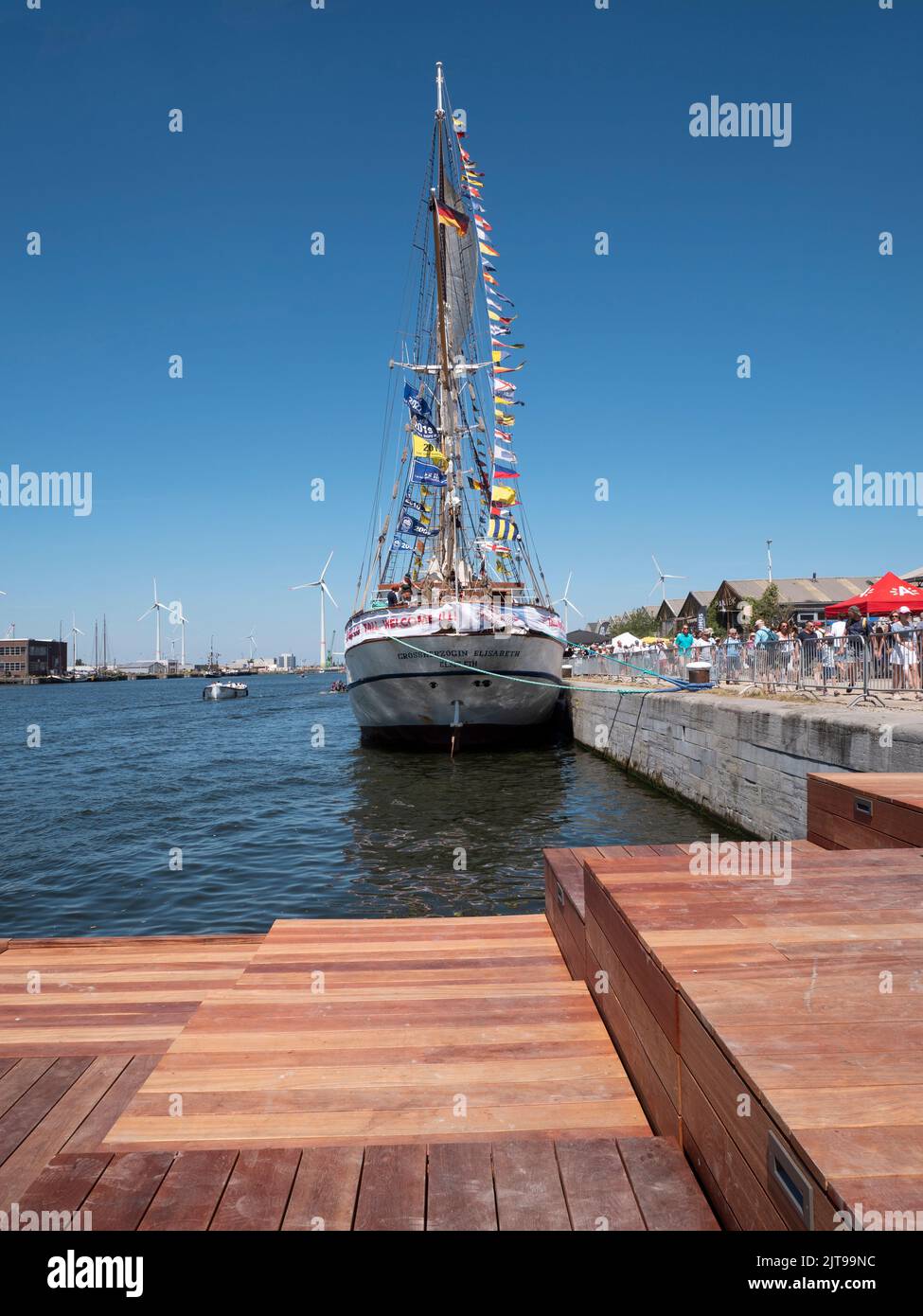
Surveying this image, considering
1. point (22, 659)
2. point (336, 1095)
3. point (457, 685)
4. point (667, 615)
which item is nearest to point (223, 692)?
point (667, 615)

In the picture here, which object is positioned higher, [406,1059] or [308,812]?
[406,1059]

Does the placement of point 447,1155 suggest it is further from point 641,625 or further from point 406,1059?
point 641,625

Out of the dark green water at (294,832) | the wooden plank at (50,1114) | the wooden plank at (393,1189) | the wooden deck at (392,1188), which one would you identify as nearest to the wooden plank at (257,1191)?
the wooden deck at (392,1188)

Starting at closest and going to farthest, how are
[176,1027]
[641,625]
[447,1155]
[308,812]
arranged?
[447,1155], [176,1027], [308,812], [641,625]

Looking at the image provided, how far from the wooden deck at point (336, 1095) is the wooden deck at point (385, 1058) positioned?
0.04ft

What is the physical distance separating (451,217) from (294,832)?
25914 mm

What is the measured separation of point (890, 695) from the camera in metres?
12.6

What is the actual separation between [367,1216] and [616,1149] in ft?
2.63

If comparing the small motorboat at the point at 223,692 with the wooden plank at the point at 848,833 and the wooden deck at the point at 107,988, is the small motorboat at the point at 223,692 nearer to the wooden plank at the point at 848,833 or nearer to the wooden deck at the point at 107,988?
the wooden deck at the point at 107,988

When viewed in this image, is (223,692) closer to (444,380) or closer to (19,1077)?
(444,380)

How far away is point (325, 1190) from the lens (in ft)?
7.49

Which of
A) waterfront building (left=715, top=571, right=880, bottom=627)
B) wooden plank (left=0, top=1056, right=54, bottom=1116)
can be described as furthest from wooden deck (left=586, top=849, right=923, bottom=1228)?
waterfront building (left=715, top=571, right=880, bottom=627)

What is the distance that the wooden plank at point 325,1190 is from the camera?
2146mm
